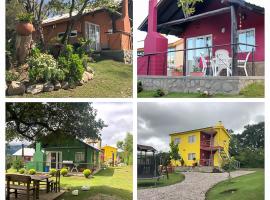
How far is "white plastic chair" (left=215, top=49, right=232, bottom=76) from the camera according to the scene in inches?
133

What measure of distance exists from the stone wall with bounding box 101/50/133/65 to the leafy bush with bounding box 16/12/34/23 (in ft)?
2.40

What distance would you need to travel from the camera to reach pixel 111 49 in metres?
3.53

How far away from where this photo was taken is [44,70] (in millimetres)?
3428

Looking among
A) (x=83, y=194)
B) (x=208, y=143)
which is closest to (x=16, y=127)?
(x=83, y=194)

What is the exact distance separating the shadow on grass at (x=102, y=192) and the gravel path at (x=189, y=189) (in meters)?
0.13

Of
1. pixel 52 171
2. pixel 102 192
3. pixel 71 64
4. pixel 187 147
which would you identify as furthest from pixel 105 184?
pixel 71 64

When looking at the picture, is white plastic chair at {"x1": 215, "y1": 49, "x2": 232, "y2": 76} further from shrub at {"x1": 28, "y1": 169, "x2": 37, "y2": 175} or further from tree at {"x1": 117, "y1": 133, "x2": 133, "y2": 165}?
shrub at {"x1": 28, "y1": 169, "x2": 37, "y2": 175}

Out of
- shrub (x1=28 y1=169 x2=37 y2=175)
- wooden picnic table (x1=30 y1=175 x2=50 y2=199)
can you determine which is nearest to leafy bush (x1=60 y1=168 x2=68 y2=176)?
wooden picnic table (x1=30 y1=175 x2=50 y2=199)

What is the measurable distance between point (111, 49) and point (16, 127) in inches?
45.0

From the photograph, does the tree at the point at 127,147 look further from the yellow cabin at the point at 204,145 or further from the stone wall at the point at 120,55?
the stone wall at the point at 120,55

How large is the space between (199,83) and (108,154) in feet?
3.48

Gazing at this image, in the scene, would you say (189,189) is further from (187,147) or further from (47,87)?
(47,87)

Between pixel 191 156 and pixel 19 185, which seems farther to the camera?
pixel 191 156

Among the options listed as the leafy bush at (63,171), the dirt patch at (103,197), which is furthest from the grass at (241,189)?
the leafy bush at (63,171)
